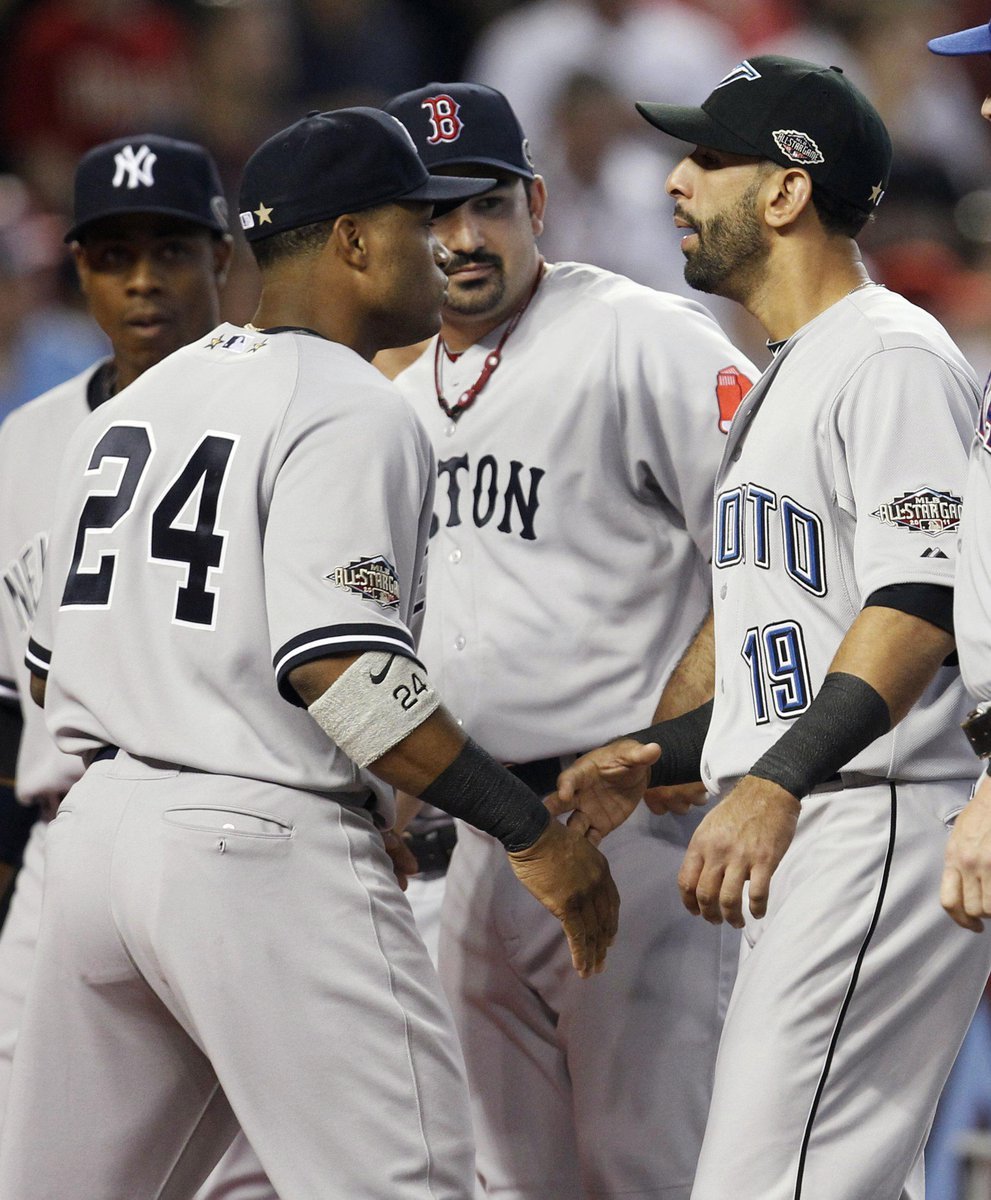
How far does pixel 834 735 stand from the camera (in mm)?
2561

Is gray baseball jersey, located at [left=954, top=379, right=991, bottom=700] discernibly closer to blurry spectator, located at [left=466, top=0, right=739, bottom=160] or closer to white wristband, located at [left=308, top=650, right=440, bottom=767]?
white wristband, located at [left=308, top=650, right=440, bottom=767]

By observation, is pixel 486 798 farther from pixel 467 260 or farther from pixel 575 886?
pixel 467 260

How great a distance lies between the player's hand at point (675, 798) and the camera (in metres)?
3.43

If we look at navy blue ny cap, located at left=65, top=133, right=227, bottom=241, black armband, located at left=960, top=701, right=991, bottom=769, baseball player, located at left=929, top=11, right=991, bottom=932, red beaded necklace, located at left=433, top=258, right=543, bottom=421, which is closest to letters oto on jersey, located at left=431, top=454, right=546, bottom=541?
red beaded necklace, located at left=433, top=258, right=543, bottom=421

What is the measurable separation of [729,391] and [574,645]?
591 mm

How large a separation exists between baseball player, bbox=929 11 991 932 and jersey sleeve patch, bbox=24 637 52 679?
5.46 ft

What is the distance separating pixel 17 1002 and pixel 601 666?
4.61ft

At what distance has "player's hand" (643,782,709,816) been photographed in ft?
11.3

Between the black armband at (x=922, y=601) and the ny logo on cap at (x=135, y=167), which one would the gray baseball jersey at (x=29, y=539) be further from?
the black armband at (x=922, y=601)

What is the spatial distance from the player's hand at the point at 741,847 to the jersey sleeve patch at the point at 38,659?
1306mm

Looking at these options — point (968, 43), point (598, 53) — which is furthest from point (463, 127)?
point (598, 53)

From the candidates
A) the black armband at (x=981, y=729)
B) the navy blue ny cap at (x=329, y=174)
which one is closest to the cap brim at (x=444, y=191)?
the navy blue ny cap at (x=329, y=174)

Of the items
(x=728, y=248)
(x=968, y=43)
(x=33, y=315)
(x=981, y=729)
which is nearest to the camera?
(x=981, y=729)

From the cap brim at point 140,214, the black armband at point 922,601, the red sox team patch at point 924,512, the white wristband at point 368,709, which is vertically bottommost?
the white wristband at point 368,709
